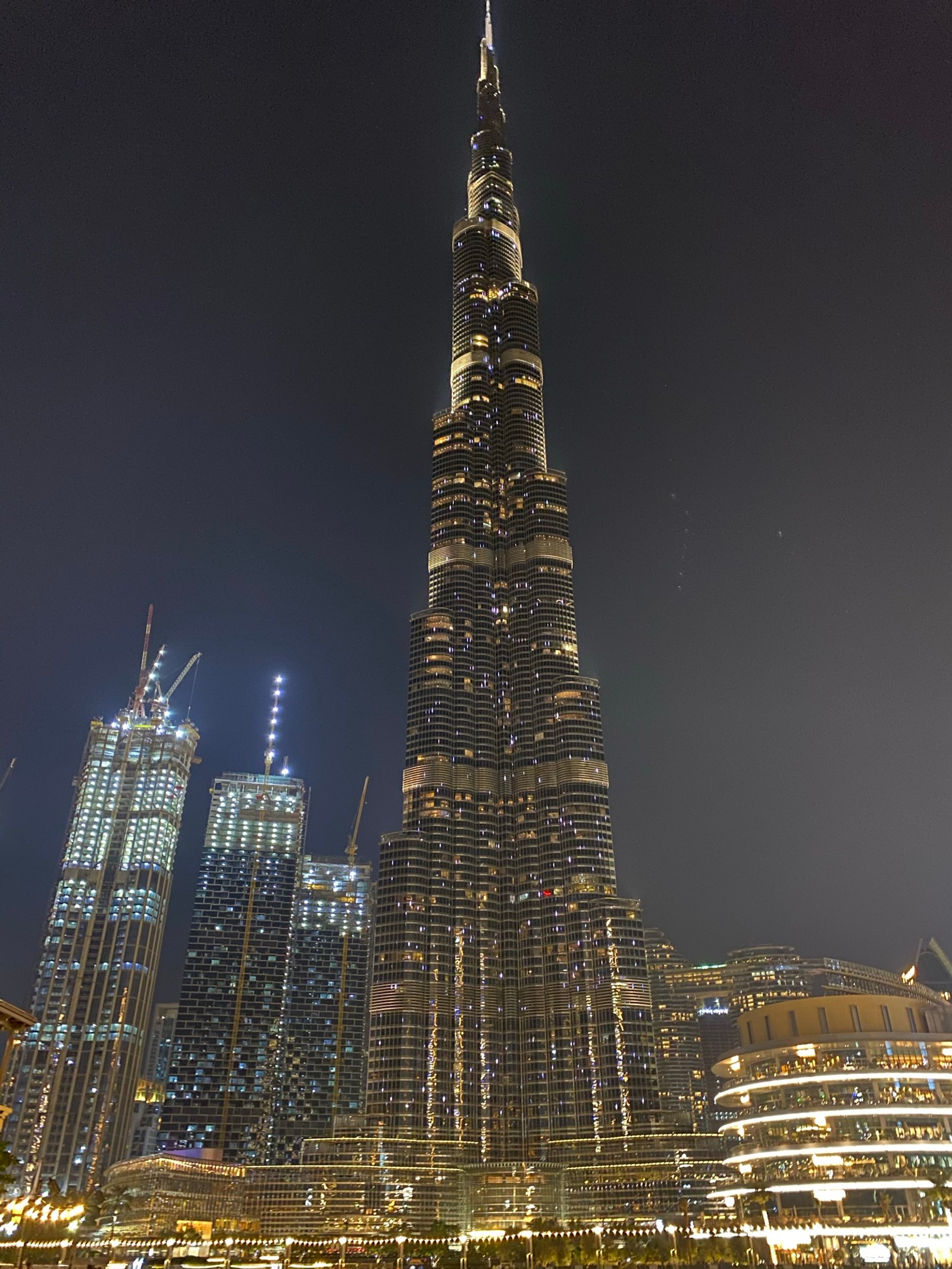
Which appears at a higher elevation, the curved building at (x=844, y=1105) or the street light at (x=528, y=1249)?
the curved building at (x=844, y=1105)

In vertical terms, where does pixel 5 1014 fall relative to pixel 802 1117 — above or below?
below

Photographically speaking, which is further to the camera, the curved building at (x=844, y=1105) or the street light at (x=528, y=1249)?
the curved building at (x=844, y=1105)

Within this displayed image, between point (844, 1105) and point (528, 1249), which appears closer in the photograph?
point (844, 1105)

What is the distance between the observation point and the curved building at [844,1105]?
155000 millimetres

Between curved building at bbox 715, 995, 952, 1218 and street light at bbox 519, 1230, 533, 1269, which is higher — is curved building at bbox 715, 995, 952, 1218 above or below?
above

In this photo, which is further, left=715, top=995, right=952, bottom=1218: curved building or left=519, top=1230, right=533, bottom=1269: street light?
left=715, top=995, right=952, bottom=1218: curved building

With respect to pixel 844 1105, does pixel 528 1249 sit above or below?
below

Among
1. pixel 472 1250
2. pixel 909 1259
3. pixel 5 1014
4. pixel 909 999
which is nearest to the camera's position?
pixel 5 1014

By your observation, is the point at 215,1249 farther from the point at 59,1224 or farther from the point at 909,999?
the point at 909,999

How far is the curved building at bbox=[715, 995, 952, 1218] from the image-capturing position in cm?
15500

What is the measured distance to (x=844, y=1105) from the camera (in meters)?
163

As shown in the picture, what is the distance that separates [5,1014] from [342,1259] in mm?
102646

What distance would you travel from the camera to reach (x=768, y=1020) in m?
184

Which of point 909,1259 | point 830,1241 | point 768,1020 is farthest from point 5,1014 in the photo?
point 768,1020
